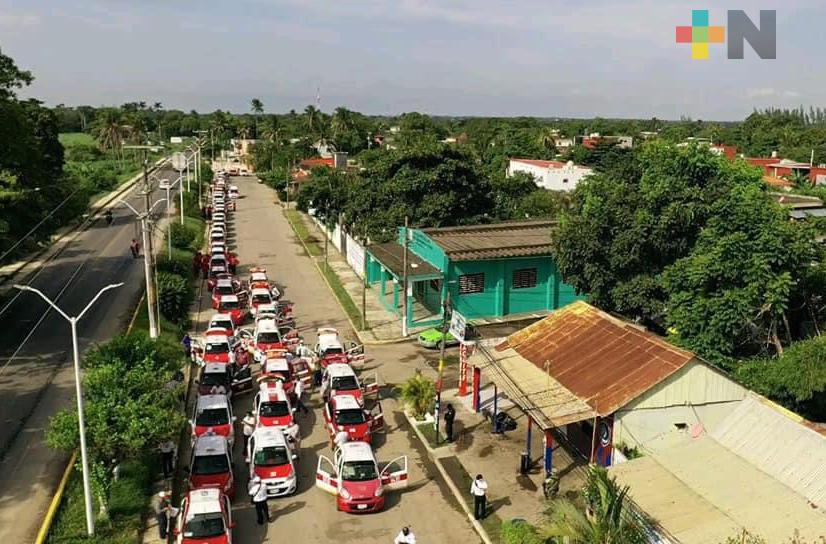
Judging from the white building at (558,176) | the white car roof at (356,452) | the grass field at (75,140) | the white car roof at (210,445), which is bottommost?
the white car roof at (356,452)

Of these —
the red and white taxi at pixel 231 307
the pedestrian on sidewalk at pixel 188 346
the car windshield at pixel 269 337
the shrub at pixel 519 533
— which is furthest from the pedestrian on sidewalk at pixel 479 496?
the red and white taxi at pixel 231 307

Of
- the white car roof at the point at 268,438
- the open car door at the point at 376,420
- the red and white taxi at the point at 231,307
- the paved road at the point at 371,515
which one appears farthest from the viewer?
the red and white taxi at the point at 231,307

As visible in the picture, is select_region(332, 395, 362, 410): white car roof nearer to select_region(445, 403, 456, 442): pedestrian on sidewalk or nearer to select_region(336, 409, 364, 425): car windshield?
select_region(336, 409, 364, 425): car windshield

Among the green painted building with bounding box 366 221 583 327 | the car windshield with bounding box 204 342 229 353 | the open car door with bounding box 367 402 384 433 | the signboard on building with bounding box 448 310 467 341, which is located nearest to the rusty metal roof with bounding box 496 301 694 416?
the signboard on building with bounding box 448 310 467 341

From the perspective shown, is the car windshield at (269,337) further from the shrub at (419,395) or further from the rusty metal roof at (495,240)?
the rusty metal roof at (495,240)

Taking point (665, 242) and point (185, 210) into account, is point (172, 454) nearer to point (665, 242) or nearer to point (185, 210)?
point (665, 242)

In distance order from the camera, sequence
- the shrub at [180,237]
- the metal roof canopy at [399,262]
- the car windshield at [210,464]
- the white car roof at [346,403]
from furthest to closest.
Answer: the shrub at [180,237] → the metal roof canopy at [399,262] → the white car roof at [346,403] → the car windshield at [210,464]
